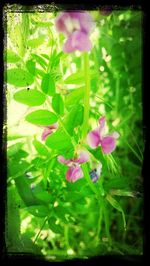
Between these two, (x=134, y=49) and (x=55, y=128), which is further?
(x=134, y=49)

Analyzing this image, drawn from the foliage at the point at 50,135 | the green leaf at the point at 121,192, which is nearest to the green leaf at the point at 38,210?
the foliage at the point at 50,135

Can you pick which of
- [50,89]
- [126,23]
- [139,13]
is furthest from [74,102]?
[126,23]

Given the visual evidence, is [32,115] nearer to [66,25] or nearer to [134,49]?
[66,25]

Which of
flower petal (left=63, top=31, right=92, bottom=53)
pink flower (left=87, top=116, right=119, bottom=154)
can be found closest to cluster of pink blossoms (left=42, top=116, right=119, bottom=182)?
pink flower (left=87, top=116, right=119, bottom=154)

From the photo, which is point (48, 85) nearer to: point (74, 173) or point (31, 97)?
point (31, 97)

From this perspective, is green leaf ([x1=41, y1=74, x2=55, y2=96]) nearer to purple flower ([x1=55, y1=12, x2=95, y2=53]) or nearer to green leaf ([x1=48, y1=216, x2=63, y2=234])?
purple flower ([x1=55, y1=12, x2=95, y2=53])

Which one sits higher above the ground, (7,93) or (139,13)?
(139,13)
